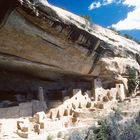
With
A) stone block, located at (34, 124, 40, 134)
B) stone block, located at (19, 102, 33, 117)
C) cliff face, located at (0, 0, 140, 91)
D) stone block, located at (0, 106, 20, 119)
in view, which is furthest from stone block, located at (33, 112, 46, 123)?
cliff face, located at (0, 0, 140, 91)

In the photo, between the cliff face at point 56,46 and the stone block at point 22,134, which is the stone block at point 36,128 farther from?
the cliff face at point 56,46

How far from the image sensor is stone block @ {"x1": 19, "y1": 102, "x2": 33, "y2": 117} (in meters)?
15.2

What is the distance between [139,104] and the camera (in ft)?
57.8

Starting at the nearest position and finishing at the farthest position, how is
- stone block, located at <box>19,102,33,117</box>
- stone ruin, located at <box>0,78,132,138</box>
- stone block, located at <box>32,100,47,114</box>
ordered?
1. stone ruin, located at <box>0,78,132,138</box>
2. stone block, located at <box>19,102,33,117</box>
3. stone block, located at <box>32,100,47,114</box>

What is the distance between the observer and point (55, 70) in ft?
56.0

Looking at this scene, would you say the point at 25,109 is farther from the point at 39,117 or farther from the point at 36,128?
the point at 36,128

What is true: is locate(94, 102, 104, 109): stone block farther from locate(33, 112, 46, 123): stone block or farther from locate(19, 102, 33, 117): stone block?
locate(19, 102, 33, 117): stone block

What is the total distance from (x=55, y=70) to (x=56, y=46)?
2.23 metres

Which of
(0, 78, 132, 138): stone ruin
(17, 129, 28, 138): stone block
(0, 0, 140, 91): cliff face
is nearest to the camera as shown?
(0, 0, 140, 91): cliff face

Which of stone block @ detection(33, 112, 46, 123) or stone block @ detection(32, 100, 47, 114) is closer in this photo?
stone block @ detection(33, 112, 46, 123)

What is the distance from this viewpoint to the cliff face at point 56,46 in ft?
41.3

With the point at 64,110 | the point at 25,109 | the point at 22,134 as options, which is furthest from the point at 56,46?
the point at 22,134

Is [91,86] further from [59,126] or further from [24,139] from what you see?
[24,139]

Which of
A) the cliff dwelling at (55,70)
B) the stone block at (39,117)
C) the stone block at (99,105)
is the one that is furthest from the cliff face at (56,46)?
the stone block at (39,117)
